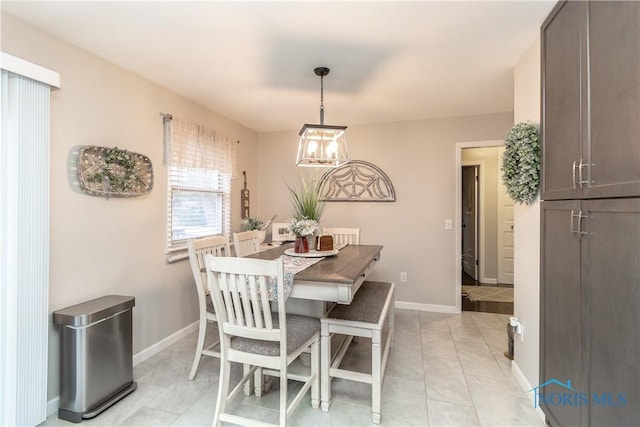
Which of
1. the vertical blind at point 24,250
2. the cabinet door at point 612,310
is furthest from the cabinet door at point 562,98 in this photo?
the vertical blind at point 24,250

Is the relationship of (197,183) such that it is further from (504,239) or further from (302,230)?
(504,239)

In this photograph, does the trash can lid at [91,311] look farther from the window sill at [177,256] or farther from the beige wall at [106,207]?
the window sill at [177,256]

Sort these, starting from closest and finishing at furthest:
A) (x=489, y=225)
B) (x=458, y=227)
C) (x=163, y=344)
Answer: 1. (x=163, y=344)
2. (x=458, y=227)
3. (x=489, y=225)

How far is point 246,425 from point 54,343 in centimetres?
136

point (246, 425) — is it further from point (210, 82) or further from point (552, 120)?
point (210, 82)

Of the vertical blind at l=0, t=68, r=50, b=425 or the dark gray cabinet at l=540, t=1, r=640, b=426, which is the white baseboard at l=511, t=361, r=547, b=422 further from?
the vertical blind at l=0, t=68, r=50, b=425

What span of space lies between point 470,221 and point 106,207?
5.55 metres

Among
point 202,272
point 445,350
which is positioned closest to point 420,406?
point 445,350

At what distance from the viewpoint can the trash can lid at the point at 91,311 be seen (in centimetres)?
187

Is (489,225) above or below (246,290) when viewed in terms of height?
above

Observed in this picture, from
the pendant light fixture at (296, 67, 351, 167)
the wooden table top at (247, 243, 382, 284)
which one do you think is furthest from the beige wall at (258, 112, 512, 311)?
the pendant light fixture at (296, 67, 351, 167)

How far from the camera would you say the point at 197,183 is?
10.9 feet

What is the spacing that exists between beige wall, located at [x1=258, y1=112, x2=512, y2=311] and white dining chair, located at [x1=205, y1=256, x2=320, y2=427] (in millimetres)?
2370

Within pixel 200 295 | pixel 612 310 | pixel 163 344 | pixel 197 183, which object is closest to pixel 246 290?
pixel 200 295
